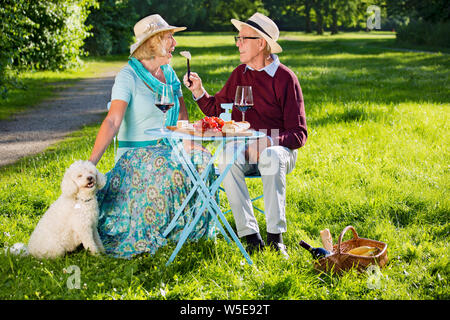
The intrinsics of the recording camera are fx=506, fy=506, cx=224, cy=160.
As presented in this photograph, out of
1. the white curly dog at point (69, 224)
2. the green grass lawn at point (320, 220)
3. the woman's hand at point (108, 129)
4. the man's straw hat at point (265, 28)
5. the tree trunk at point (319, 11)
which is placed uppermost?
the tree trunk at point (319, 11)

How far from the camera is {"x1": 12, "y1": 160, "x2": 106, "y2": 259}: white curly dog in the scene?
12.2 ft

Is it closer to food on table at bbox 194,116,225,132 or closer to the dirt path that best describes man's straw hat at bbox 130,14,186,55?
food on table at bbox 194,116,225,132

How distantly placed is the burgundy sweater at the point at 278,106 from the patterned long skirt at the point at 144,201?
2.02 feet

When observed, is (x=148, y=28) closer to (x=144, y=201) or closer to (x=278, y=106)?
(x=278, y=106)

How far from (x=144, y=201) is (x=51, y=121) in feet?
22.4

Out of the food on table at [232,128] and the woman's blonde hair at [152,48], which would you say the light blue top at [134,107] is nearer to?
the woman's blonde hair at [152,48]

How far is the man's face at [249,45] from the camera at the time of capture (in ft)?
14.1

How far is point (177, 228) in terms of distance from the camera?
4.20 metres

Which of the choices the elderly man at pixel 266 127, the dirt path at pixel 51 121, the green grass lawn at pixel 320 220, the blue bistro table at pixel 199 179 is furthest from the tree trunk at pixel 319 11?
the blue bistro table at pixel 199 179

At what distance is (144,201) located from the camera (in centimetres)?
404

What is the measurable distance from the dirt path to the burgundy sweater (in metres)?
4.08

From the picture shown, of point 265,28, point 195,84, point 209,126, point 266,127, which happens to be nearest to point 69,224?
point 209,126

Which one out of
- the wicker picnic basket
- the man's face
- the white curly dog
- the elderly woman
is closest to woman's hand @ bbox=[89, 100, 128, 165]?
the elderly woman

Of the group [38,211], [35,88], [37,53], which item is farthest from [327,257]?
[37,53]
